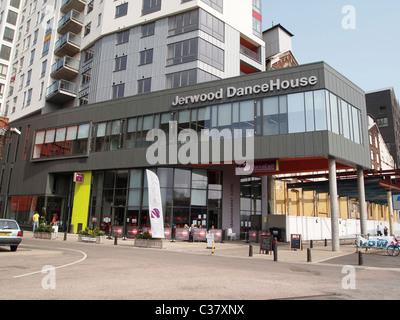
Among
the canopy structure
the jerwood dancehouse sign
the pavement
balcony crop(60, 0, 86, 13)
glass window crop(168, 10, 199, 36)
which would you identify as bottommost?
the pavement

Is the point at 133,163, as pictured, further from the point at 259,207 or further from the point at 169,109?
the point at 259,207

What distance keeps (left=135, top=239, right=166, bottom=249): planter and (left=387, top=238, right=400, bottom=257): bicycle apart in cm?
1307

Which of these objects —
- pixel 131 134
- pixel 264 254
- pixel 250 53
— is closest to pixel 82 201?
pixel 131 134

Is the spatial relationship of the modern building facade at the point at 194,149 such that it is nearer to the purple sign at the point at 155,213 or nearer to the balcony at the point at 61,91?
the balcony at the point at 61,91

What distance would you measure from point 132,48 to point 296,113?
856 inches

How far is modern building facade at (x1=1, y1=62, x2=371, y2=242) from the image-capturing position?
23.0m

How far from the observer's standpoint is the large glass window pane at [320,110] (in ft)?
72.4

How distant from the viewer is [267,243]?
1805 cm

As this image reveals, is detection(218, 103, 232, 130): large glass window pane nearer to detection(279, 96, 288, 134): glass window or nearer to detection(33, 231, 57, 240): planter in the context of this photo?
detection(279, 96, 288, 134): glass window

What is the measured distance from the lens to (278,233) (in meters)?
25.9

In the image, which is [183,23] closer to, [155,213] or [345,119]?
[345,119]

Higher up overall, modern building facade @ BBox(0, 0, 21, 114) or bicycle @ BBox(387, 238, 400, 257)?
modern building facade @ BBox(0, 0, 21, 114)

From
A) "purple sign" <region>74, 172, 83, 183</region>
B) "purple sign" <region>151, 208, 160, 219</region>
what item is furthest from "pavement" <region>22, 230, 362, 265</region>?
"purple sign" <region>74, 172, 83, 183</region>

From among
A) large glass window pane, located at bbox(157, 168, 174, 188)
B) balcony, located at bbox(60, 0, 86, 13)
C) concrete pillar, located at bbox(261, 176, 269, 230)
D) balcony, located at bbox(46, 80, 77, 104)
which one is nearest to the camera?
large glass window pane, located at bbox(157, 168, 174, 188)
